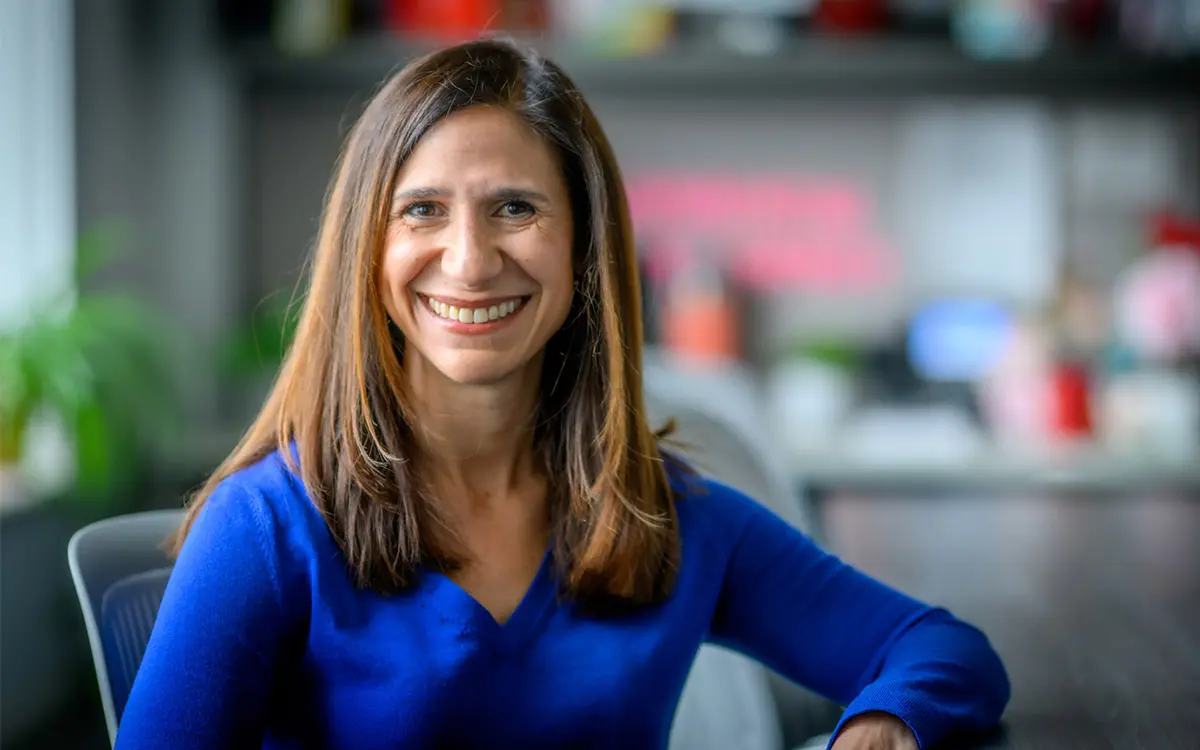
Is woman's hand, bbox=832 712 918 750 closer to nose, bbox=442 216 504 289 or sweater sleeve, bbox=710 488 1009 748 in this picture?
sweater sleeve, bbox=710 488 1009 748

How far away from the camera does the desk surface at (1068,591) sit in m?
1.03

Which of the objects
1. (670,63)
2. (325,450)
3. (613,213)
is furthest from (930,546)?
(670,63)

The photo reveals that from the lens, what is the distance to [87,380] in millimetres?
2275

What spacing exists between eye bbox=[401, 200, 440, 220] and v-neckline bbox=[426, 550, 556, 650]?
0.30m

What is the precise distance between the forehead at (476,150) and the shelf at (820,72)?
7.31 feet

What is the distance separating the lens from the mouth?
103 centimetres

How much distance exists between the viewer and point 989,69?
3.38 m

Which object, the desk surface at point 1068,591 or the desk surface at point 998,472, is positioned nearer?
the desk surface at point 1068,591

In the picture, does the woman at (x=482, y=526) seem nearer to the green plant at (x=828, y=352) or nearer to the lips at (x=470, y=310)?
the lips at (x=470, y=310)

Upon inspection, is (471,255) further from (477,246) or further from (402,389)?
(402,389)

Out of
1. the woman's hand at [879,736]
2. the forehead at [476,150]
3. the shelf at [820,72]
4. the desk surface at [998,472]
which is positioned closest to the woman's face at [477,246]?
the forehead at [476,150]

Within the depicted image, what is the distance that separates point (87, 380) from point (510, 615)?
60.1 inches

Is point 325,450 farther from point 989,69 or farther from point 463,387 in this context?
point 989,69

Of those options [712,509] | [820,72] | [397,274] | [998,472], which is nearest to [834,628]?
[712,509]
